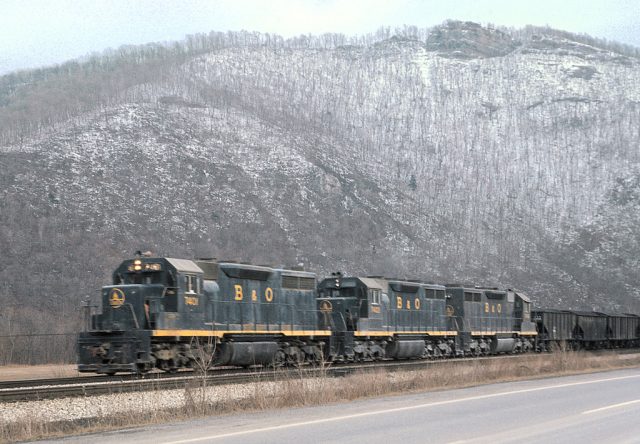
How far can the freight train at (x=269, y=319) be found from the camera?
23156 millimetres

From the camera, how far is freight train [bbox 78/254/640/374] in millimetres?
23156

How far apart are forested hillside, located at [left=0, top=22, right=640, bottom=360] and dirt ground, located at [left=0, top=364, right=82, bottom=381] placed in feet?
6.16

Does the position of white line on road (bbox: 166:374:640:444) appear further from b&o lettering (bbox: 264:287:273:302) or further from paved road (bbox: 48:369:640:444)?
b&o lettering (bbox: 264:287:273:302)

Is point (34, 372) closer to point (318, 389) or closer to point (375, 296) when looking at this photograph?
point (375, 296)

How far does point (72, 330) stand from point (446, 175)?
9290cm

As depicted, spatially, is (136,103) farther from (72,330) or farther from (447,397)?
(447,397)

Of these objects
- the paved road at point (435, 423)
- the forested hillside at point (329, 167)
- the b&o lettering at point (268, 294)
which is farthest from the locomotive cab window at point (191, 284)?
the forested hillside at point (329, 167)

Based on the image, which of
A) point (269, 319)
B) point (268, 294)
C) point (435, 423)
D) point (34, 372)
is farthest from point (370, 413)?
point (34, 372)

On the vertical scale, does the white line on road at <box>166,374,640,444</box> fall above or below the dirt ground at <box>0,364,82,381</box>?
above

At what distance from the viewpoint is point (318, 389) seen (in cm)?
1894

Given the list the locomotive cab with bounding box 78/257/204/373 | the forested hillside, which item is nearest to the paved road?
the locomotive cab with bounding box 78/257/204/373

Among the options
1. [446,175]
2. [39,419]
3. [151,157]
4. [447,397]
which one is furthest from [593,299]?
[39,419]

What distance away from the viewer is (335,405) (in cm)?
1791

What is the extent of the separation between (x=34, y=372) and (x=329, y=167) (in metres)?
77.3
